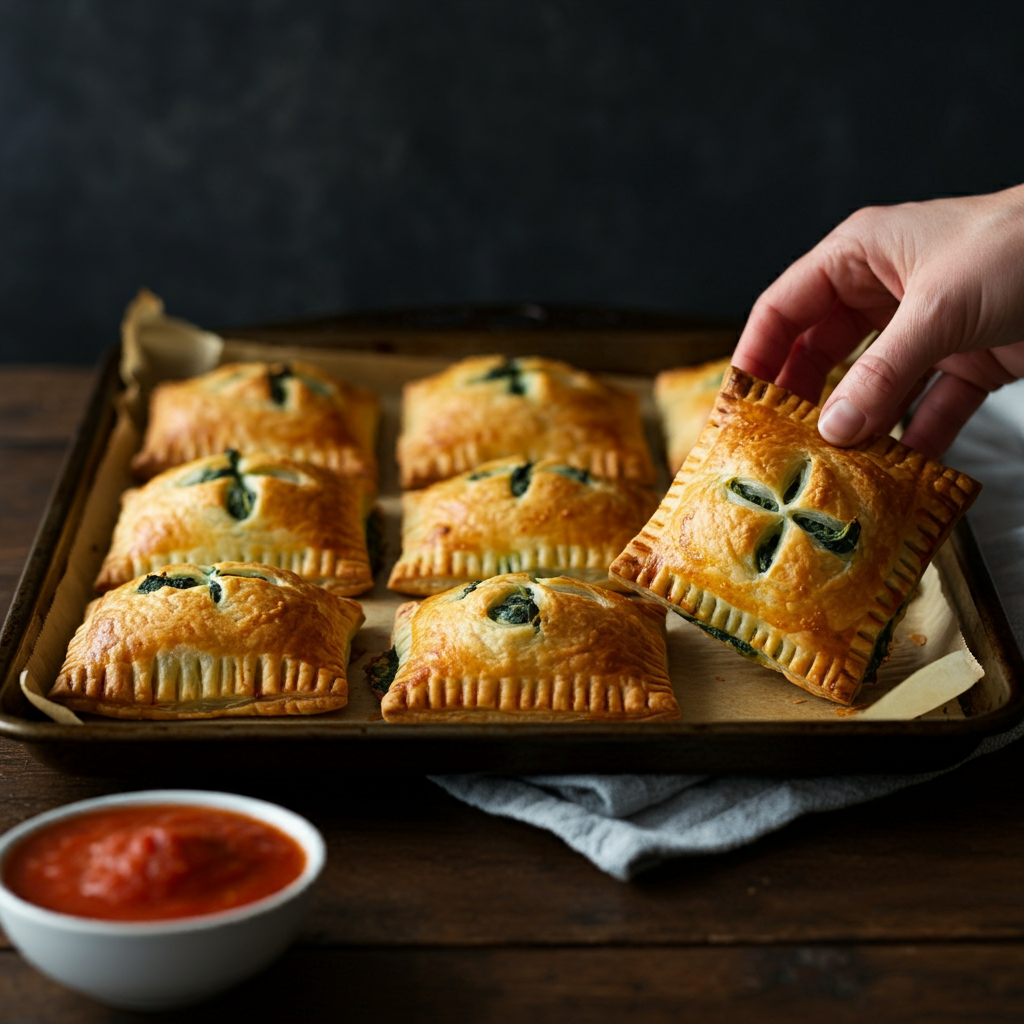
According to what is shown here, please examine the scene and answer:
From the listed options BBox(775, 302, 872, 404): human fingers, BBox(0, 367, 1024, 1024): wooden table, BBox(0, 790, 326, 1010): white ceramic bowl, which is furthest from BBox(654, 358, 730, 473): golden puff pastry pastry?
BBox(0, 790, 326, 1010): white ceramic bowl

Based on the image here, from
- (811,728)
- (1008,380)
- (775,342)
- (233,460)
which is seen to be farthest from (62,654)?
(1008,380)

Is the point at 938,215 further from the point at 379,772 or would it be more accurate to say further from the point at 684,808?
the point at 379,772

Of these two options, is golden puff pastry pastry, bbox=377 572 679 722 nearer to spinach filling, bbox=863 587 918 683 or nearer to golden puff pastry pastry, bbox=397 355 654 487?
spinach filling, bbox=863 587 918 683

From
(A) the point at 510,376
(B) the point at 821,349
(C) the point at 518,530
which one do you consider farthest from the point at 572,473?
(B) the point at 821,349

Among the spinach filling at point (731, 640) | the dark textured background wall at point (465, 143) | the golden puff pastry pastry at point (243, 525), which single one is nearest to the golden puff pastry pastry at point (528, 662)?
the spinach filling at point (731, 640)

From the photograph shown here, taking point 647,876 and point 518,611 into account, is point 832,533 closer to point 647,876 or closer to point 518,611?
point 518,611
